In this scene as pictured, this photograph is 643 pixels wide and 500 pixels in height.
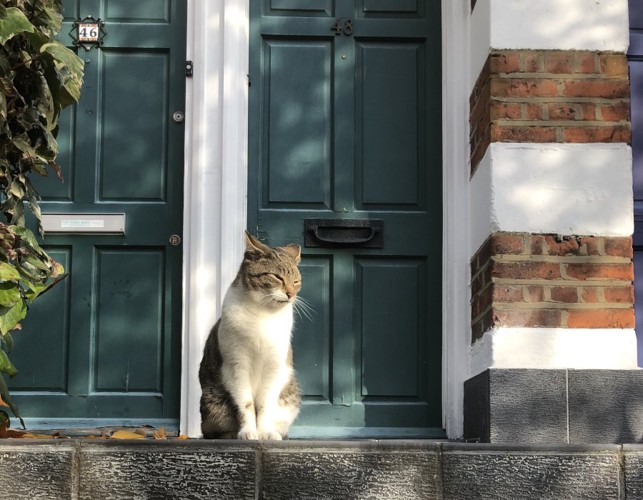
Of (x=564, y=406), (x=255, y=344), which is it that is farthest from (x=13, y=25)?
(x=564, y=406)

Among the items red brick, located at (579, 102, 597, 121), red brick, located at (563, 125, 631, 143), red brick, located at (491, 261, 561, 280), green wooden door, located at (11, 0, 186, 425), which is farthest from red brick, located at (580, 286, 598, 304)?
green wooden door, located at (11, 0, 186, 425)

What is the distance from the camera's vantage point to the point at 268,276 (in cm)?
491

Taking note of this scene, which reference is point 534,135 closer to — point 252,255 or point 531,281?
point 531,281

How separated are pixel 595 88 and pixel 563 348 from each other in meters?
1.23

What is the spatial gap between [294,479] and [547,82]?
2.31m

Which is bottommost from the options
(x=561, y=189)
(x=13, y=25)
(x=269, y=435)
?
(x=269, y=435)

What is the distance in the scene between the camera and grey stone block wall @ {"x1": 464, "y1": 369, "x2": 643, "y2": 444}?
499 cm

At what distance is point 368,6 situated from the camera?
6.16 metres

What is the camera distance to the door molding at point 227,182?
5.81 meters

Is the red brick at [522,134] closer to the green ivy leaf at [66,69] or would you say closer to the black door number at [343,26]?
the black door number at [343,26]

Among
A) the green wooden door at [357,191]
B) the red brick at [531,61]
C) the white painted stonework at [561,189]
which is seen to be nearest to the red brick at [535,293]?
the white painted stonework at [561,189]

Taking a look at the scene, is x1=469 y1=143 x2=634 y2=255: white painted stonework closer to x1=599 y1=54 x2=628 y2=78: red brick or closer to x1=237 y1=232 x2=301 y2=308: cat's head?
x1=599 y1=54 x2=628 y2=78: red brick

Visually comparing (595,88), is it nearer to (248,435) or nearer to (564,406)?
(564,406)

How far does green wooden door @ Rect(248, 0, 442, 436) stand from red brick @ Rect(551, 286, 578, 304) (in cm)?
95
